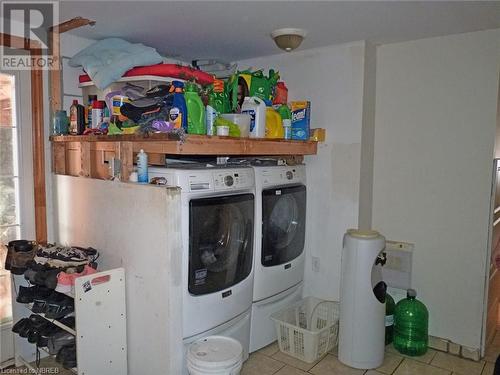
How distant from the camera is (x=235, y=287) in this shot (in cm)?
237

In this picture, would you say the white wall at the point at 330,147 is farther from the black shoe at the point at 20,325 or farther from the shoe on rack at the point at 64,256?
the black shoe at the point at 20,325

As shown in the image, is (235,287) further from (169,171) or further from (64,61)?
(64,61)

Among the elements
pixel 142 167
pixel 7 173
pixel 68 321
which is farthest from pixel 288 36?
pixel 68 321

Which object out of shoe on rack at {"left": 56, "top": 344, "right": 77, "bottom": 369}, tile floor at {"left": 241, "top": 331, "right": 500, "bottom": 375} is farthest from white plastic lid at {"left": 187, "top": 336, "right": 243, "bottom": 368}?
shoe on rack at {"left": 56, "top": 344, "right": 77, "bottom": 369}

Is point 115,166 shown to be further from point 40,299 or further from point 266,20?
point 266,20

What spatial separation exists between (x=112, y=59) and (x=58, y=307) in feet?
4.78

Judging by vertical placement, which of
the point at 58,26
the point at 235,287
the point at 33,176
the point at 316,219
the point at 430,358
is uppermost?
the point at 58,26

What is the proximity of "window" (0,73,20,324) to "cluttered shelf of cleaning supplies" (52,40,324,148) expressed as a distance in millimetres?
255

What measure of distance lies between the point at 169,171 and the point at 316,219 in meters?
1.40

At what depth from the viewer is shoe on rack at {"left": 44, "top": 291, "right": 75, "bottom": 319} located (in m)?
2.12

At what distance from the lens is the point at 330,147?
297 centimetres

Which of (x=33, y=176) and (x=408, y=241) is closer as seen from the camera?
(x=33, y=176)

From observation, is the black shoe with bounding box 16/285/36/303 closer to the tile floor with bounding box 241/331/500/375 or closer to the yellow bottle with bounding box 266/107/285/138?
the tile floor with bounding box 241/331/500/375

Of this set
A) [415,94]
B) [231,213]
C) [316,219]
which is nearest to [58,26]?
[231,213]
